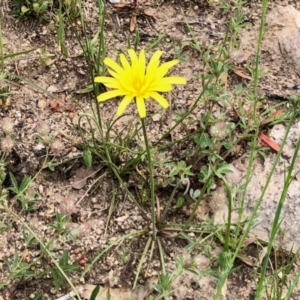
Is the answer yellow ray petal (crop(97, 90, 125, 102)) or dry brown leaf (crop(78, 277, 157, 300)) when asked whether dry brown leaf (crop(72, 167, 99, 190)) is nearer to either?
dry brown leaf (crop(78, 277, 157, 300))

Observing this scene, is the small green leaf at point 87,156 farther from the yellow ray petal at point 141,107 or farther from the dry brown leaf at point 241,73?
the dry brown leaf at point 241,73

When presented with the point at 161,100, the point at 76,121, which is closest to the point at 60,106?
the point at 76,121

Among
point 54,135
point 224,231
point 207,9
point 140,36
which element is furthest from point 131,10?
point 224,231

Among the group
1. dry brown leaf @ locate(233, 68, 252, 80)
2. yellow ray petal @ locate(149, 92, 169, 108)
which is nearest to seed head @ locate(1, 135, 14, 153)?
yellow ray petal @ locate(149, 92, 169, 108)

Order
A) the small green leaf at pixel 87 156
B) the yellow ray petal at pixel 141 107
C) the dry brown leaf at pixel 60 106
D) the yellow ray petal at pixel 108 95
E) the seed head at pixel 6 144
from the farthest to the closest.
Answer: 1. the dry brown leaf at pixel 60 106
2. the small green leaf at pixel 87 156
3. the seed head at pixel 6 144
4. the yellow ray petal at pixel 108 95
5. the yellow ray petal at pixel 141 107

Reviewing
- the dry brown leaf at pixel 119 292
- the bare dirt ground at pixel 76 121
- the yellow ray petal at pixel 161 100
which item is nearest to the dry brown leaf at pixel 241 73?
the bare dirt ground at pixel 76 121

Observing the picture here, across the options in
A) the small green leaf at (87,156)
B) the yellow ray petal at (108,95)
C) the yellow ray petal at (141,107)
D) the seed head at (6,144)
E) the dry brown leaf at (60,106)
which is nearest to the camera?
the yellow ray petal at (141,107)

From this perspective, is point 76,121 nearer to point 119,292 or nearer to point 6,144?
point 6,144

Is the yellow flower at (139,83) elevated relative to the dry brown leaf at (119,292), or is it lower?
elevated

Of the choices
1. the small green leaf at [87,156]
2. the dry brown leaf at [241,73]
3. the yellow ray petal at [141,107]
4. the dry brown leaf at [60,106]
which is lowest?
the small green leaf at [87,156]

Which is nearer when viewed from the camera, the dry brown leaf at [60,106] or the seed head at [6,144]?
the seed head at [6,144]
